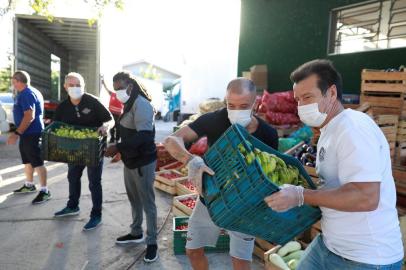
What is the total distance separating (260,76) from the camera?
31.4 ft

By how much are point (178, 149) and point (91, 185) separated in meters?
2.61

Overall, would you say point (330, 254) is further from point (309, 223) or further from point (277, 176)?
point (277, 176)

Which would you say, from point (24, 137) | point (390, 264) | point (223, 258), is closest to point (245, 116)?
point (390, 264)

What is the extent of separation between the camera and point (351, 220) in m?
1.78

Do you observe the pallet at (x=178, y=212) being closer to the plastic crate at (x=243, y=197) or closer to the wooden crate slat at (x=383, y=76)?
the plastic crate at (x=243, y=197)

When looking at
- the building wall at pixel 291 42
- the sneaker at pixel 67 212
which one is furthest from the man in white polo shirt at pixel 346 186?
the building wall at pixel 291 42

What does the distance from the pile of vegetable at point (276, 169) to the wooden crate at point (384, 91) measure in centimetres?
377

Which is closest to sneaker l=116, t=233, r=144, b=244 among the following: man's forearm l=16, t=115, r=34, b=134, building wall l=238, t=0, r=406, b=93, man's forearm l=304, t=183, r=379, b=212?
man's forearm l=16, t=115, r=34, b=134

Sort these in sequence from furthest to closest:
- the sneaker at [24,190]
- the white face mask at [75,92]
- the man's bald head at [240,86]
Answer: the sneaker at [24,190] < the white face mask at [75,92] < the man's bald head at [240,86]

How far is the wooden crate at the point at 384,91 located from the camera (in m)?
5.16

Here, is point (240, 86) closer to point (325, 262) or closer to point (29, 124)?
point (325, 262)

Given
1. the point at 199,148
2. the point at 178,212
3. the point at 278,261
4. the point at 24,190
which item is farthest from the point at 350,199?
the point at 24,190

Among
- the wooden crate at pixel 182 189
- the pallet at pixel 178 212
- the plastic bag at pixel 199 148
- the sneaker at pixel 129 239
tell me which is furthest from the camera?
the plastic bag at pixel 199 148

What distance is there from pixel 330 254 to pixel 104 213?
421cm
